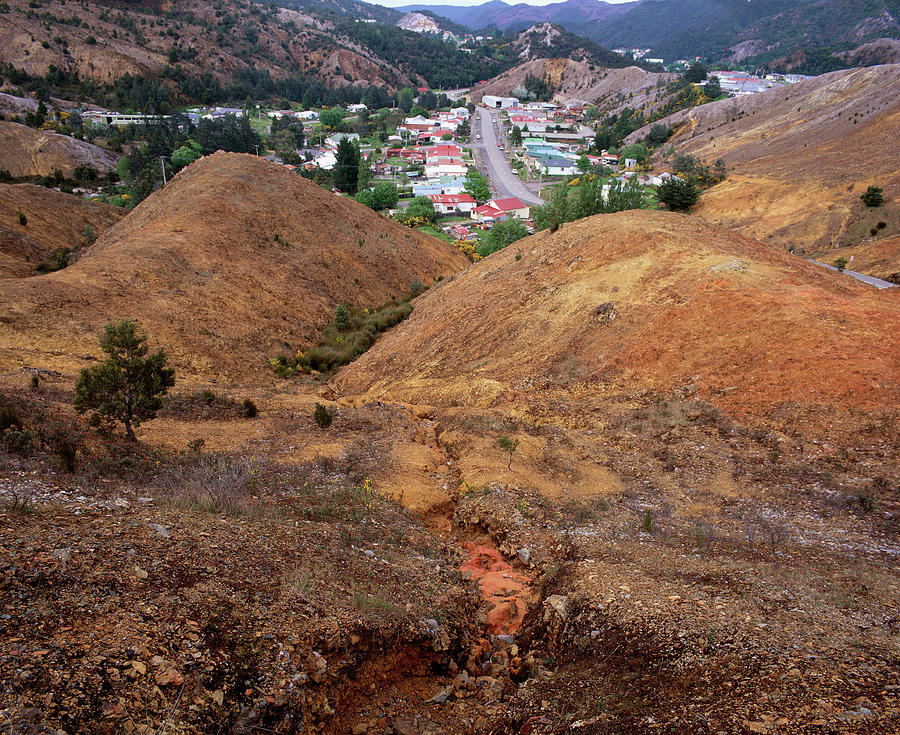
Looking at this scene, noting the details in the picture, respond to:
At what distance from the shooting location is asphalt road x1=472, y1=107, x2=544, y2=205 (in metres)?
83.0

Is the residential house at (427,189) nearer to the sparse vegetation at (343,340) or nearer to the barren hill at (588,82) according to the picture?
the sparse vegetation at (343,340)

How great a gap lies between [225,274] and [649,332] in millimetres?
20589

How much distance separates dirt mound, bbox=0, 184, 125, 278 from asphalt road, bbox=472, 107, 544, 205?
5246 centimetres

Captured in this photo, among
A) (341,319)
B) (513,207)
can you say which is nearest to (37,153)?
(513,207)

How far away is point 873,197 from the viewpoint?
134 feet

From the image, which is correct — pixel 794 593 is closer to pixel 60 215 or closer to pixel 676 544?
pixel 676 544

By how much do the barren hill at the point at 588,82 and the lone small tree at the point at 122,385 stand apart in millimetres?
131694

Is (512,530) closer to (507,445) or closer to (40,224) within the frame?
(507,445)

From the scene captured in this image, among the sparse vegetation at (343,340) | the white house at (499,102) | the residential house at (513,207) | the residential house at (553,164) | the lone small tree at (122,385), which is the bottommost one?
the sparse vegetation at (343,340)

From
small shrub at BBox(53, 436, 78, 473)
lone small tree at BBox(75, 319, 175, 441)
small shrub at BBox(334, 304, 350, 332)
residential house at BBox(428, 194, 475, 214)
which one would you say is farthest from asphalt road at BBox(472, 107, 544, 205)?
small shrub at BBox(53, 436, 78, 473)

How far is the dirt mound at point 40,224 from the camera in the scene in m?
32.0

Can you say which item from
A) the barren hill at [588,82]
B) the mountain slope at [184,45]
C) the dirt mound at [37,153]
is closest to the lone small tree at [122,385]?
the dirt mound at [37,153]

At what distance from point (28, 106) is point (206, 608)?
11161 centimetres

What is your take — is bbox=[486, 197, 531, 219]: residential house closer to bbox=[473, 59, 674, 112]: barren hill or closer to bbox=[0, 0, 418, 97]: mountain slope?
bbox=[473, 59, 674, 112]: barren hill
